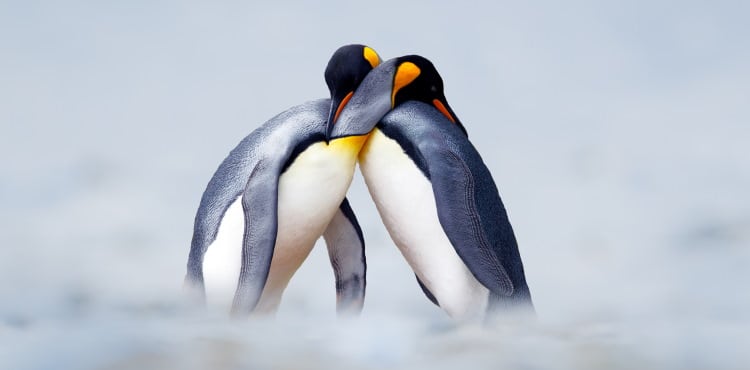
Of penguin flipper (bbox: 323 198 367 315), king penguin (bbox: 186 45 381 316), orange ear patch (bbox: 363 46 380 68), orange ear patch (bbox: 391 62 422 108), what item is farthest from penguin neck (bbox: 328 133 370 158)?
penguin flipper (bbox: 323 198 367 315)

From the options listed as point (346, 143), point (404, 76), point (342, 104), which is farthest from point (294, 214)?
point (404, 76)

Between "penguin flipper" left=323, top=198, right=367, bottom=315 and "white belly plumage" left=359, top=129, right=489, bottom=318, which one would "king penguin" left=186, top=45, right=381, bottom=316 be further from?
"penguin flipper" left=323, top=198, right=367, bottom=315

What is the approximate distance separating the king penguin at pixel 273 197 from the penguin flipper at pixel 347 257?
292 millimetres

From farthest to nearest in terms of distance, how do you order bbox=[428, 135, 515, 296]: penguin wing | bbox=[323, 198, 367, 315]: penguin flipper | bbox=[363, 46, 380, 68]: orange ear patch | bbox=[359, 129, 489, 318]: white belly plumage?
bbox=[323, 198, 367, 315]: penguin flipper → bbox=[363, 46, 380, 68]: orange ear patch → bbox=[359, 129, 489, 318]: white belly plumage → bbox=[428, 135, 515, 296]: penguin wing

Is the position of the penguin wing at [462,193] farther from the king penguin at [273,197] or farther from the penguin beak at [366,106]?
the king penguin at [273,197]

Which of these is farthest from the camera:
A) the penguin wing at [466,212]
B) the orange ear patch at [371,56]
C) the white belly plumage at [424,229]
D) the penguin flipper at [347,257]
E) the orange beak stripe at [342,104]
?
the penguin flipper at [347,257]

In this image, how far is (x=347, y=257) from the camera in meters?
3.65

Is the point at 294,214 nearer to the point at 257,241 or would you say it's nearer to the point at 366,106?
the point at 257,241

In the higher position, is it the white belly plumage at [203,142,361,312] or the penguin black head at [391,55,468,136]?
the penguin black head at [391,55,468,136]

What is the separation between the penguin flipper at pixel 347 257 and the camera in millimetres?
3625

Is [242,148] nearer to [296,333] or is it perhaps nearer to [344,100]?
[344,100]

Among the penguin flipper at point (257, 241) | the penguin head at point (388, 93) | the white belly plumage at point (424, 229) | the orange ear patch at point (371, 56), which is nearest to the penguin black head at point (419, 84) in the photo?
the penguin head at point (388, 93)

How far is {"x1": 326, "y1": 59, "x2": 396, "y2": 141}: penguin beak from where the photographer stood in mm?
3145

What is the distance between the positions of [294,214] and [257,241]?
216 mm
